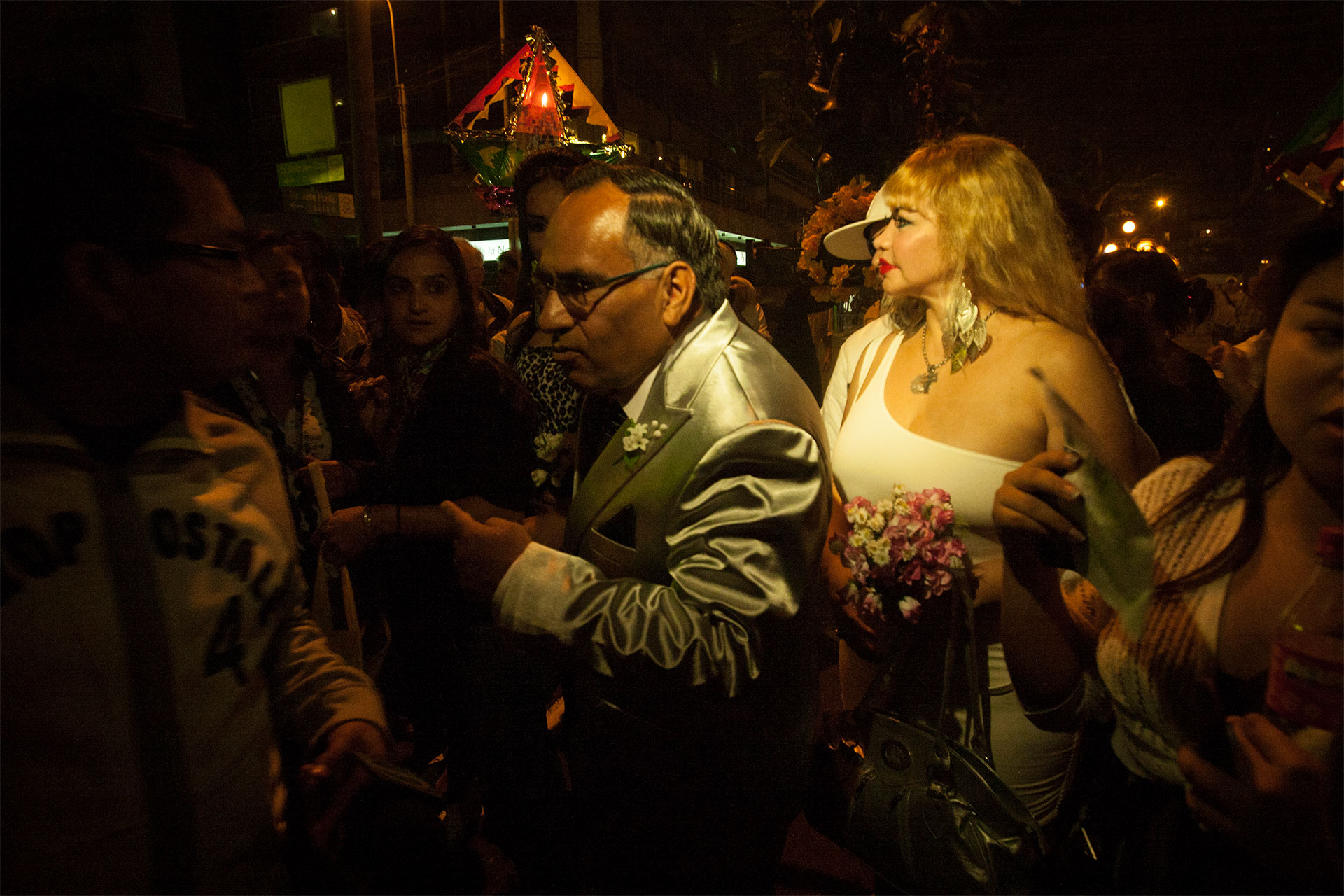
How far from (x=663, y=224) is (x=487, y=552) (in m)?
0.95

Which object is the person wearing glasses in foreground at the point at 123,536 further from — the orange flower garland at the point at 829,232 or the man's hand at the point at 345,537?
the orange flower garland at the point at 829,232

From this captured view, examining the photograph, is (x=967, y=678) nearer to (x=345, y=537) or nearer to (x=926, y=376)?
(x=926, y=376)

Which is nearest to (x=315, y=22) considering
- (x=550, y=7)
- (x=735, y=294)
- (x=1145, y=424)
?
(x=550, y=7)

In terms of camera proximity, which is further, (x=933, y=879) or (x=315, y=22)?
(x=315, y=22)

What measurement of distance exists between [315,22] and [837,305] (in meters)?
31.8

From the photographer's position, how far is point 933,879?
166cm

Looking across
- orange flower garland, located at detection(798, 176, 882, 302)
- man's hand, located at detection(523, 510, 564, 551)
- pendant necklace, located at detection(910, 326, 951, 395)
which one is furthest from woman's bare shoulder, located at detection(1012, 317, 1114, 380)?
man's hand, located at detection(523, 510, 564, 551)

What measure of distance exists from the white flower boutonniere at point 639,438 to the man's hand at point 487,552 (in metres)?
0.32

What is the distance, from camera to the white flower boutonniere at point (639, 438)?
1688 millimetres

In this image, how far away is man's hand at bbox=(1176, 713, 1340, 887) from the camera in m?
0.94

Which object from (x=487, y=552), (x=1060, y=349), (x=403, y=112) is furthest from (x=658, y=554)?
(x=403, y=112)

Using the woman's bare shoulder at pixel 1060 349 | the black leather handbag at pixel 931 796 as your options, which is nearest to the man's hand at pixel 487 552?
the black leather handbag at pixel 931 796

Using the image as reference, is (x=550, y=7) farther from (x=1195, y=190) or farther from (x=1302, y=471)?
(x=1302, y=471)

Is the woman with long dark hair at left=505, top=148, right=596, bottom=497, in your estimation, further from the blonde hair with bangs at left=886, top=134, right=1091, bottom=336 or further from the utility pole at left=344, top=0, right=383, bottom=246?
the utility pole at left=344, top=0, right=383, bottom=246
